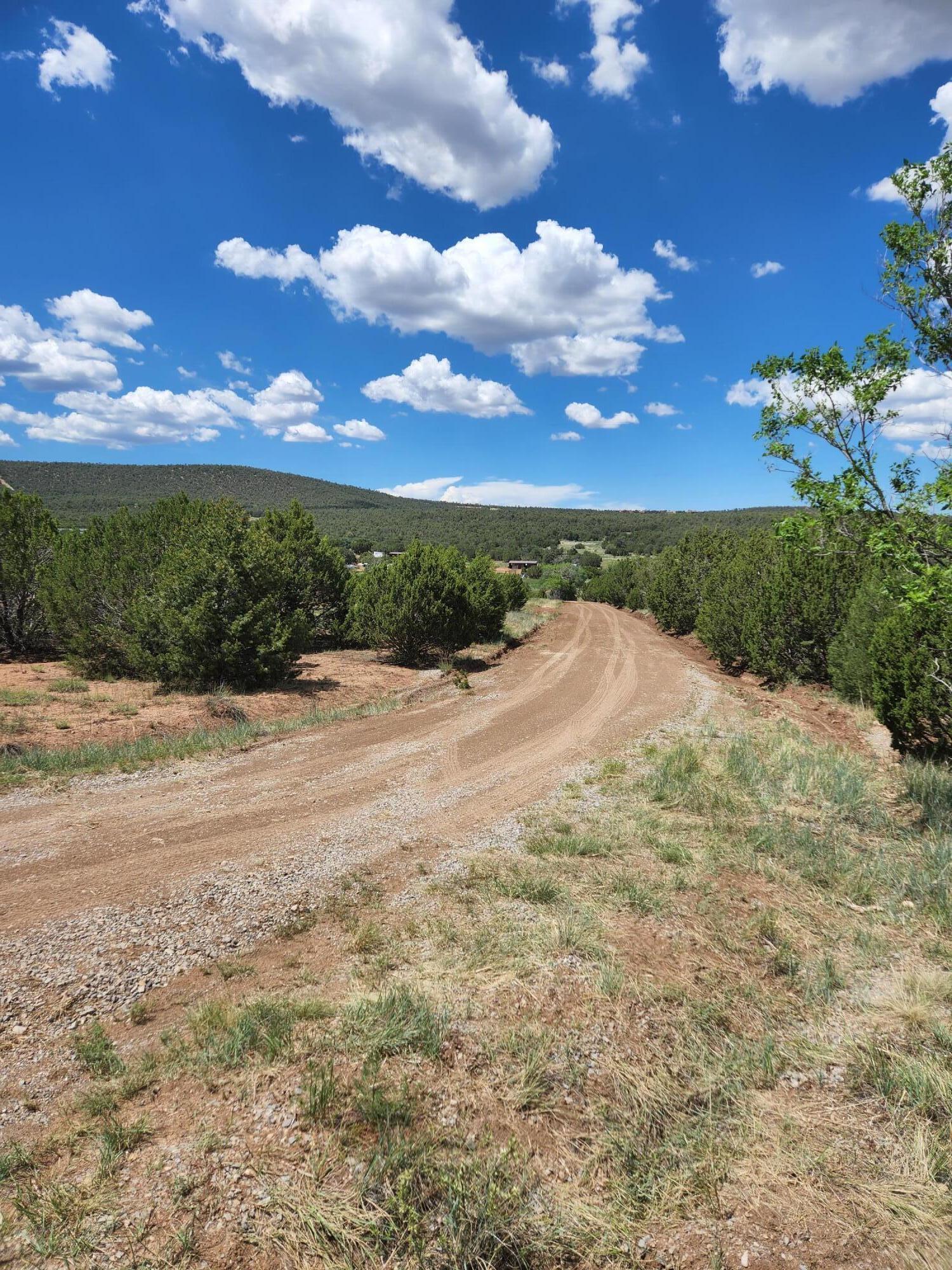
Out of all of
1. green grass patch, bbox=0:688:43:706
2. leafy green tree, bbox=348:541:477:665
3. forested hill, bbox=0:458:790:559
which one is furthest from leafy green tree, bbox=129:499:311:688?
forested hill, bbox=0:458:790:559

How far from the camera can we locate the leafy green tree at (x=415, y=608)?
21.0m

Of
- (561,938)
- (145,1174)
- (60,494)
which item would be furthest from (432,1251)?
(60,494)

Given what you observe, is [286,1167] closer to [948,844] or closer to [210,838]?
[210,838]

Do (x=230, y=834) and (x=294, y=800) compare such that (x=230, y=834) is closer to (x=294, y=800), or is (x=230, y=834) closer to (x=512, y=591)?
(x=294, y=800)

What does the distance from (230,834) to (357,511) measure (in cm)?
13980

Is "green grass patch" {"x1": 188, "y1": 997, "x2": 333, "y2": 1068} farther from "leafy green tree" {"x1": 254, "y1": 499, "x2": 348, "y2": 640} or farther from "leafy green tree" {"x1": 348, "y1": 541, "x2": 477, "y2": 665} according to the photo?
"leafy green tree" {"x1": 254, "y1": 499, "x2": 348, "y2": 640}

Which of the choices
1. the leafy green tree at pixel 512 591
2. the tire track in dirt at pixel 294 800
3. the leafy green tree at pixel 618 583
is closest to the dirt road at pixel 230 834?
the tire track in dirt at pixel 294 800

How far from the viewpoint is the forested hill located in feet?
288

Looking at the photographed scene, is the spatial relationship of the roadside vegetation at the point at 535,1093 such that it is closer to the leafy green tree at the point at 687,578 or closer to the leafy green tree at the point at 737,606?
the leafy green tree at the point at 737,606

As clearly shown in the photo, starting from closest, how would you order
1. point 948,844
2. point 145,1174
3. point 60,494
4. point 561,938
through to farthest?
point 145,1174, point 561,938, point 948,844, point 60,494

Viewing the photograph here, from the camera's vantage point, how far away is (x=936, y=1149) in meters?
3.17

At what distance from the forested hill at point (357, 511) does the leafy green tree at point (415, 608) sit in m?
44.4

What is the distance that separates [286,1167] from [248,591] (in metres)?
15.3

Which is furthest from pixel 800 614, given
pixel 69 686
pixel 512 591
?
pixel 69 686
